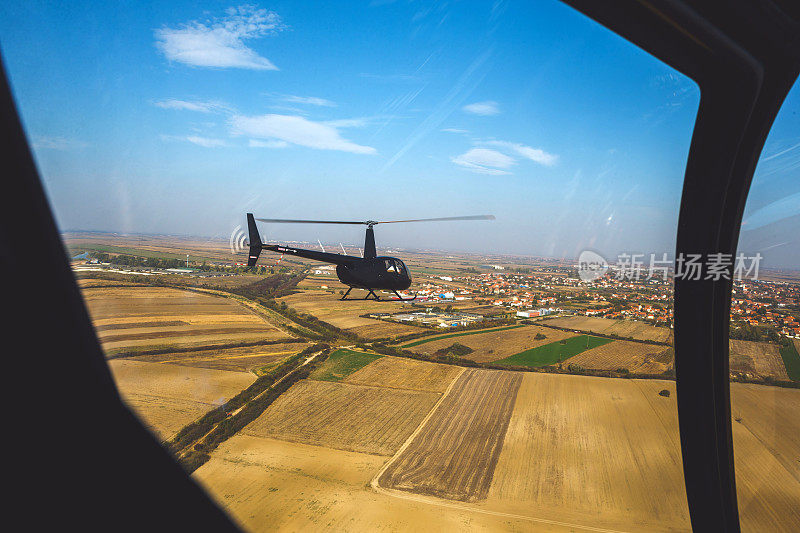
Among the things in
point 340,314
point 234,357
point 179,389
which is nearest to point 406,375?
point 234,357

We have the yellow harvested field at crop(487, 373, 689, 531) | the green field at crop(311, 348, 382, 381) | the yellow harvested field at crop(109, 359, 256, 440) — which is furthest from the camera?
the green field at crop(311, 348, 382, 381)

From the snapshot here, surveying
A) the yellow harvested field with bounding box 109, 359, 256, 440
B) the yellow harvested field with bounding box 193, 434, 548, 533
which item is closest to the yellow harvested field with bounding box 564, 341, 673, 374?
the yellow harvested field with bounding box 193, 434, 548, 533

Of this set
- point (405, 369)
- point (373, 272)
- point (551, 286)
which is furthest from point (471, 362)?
point (551, 286)

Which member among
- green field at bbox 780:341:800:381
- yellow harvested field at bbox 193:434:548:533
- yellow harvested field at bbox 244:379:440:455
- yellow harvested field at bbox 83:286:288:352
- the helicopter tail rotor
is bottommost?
yellow harvested field at bbox 244:379:440:455

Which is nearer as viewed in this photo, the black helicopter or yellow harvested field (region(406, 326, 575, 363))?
the black helicopter

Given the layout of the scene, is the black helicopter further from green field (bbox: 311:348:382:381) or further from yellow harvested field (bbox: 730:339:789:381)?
yellow harvested field (bbox: 730:339:789:381)

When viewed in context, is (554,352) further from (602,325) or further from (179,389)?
(179,389)

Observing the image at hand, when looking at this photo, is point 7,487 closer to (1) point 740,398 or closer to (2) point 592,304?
(1) point 740,398
